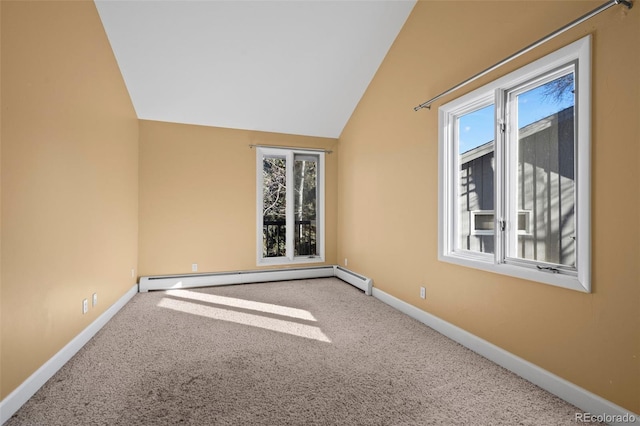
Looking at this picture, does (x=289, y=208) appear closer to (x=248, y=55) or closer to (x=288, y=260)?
(x=288, y=260)

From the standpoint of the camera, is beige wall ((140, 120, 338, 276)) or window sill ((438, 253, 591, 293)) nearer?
window sill ((438, 253, 591, 293))

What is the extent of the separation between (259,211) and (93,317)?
98.0 inches

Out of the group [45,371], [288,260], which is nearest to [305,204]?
[288,260]

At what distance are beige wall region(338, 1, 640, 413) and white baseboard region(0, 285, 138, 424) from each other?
Answer: 299 centimetres

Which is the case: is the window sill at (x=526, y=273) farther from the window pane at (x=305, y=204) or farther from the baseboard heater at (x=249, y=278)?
the window pane at (x=305, y=204)

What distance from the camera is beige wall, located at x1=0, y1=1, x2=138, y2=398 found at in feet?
5.56

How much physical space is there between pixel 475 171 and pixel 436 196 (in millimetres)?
400

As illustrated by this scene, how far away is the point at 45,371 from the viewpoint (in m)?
1.97

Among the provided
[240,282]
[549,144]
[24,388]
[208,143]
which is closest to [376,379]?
[549,144]

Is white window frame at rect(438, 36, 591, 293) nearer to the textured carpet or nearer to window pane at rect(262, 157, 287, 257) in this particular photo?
the textured carpet

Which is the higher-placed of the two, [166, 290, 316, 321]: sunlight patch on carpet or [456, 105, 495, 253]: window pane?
[456, 105, 495, 253]: window pane

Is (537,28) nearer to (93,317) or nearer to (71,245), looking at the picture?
(71,245)

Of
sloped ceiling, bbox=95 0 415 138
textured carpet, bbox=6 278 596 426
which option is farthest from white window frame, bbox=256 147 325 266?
textured carpet, bbox=6 278 596 426

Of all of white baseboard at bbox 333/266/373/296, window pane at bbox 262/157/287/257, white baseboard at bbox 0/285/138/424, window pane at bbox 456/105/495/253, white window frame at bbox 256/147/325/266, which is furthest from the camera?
window pane at bbox 262/157/287/257
